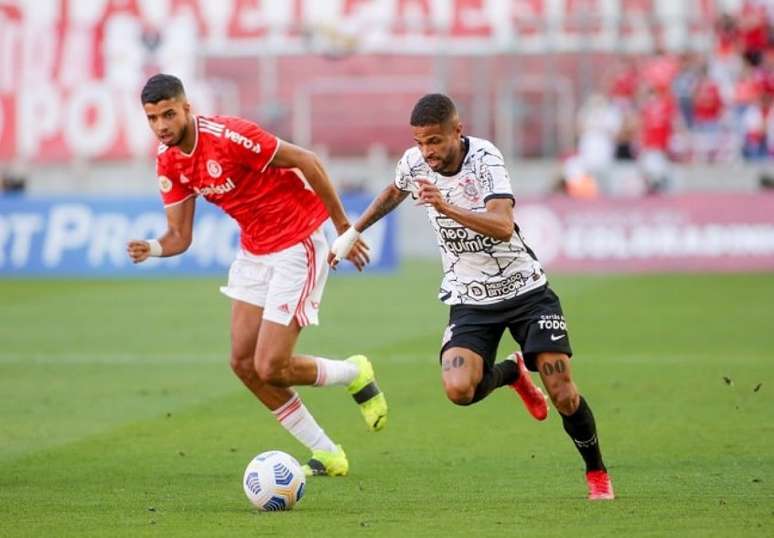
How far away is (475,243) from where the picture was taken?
8789 millimetres

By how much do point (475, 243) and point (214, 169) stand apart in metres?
1.82

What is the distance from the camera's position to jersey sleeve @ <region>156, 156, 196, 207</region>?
9773 millimetres

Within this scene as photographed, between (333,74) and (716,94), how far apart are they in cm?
775

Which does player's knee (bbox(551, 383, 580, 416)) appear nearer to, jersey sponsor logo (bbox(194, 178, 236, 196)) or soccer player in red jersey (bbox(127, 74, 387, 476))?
soccer player in red jersey (bbox(127, 74, 387, 476))

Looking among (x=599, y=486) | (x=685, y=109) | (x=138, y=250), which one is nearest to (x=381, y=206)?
(x=138, y=250)

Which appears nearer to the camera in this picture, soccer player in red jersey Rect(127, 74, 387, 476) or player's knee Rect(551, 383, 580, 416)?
player's knee Rect(551, 383, 580, 416)

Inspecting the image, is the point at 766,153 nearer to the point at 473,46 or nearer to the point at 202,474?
the point at 473,46

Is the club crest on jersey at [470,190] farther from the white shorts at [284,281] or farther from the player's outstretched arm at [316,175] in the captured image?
the white shorts at [284,281]

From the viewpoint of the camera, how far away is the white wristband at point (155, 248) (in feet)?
32.2

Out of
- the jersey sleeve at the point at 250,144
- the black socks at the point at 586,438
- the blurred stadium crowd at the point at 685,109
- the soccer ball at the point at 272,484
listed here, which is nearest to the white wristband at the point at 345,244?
the jersey sleeve at the point at 250,144

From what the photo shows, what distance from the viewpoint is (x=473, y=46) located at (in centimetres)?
3206

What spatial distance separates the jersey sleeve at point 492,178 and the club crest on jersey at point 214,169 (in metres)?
1.81

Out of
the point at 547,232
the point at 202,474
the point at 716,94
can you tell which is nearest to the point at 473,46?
the point at 716,94

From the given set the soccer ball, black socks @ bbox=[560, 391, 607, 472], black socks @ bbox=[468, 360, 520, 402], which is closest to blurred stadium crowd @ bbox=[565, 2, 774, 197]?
black socks @ bbox=[468, 360, 520, 402]
